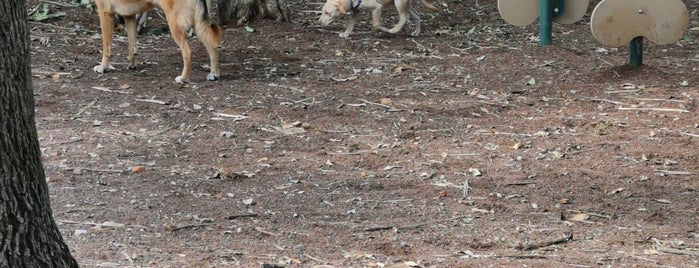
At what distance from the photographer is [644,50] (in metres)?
10.9

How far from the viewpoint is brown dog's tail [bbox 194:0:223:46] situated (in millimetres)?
9602

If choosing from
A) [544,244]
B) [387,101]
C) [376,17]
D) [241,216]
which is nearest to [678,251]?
[544,244]

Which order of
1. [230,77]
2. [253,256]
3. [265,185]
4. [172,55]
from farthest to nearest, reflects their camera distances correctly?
[172,55], [230,77], [265,185], [253,256]

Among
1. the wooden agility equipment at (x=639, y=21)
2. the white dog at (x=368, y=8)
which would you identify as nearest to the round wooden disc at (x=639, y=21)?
the wooden agility equipment at (x=639, y=21)

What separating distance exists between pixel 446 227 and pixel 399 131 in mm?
2266

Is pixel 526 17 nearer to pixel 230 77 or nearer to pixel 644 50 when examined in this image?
pixel 644 50

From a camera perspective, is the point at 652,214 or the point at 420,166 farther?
the point at 420,166

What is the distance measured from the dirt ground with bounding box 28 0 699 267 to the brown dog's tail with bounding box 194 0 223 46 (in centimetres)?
50

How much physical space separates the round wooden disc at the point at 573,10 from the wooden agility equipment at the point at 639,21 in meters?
1.07

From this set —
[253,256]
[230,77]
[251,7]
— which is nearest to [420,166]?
[253,256]

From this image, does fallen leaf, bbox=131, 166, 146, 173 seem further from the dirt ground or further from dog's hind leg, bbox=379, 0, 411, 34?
dog's hind leg, bbox=379, 0, 411, 34

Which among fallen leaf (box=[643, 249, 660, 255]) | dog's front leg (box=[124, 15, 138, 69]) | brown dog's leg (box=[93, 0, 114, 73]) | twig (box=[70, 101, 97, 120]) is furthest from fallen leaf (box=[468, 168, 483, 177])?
brown dog's leg (box=[93, 0, 114, 73])

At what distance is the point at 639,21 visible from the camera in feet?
30.8

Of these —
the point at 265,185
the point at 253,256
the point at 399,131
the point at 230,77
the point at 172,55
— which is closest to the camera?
the point at 253,256
